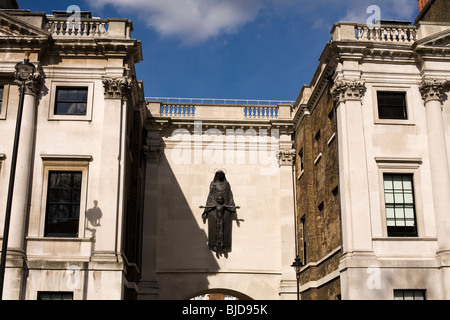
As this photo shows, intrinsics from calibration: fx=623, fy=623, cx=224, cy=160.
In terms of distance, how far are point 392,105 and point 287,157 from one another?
9.02 m

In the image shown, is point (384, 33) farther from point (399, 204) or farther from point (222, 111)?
point (222, 111)

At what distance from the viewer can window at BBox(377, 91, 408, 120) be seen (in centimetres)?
2659

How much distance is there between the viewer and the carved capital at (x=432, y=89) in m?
26.2

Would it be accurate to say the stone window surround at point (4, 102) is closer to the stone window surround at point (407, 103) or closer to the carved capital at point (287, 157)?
the carved capital at point (287, 157)

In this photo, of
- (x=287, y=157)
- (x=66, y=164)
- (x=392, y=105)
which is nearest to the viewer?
(x=66, y=164)

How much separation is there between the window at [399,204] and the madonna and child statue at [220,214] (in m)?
10.1

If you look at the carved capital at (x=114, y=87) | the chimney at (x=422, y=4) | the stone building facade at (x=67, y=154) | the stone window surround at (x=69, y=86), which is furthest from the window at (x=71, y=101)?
the chimney at (x=422, y=4)

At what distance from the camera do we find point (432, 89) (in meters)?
26.3

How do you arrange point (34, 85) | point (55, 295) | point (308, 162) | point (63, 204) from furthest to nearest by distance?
point (308, 162) < point (34, 85) < point (63, 204) < point (55, 295)

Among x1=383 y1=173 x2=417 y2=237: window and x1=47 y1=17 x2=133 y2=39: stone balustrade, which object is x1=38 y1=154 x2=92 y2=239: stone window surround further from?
x1=383 y1=173 x2=417 y2=237: window

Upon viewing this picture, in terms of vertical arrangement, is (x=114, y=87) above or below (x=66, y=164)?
above

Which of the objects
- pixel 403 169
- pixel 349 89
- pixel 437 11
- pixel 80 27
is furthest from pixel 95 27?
pixel 437 11

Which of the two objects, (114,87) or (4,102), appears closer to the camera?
(4,102)

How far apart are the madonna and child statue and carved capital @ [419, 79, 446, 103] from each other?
11788 mm
